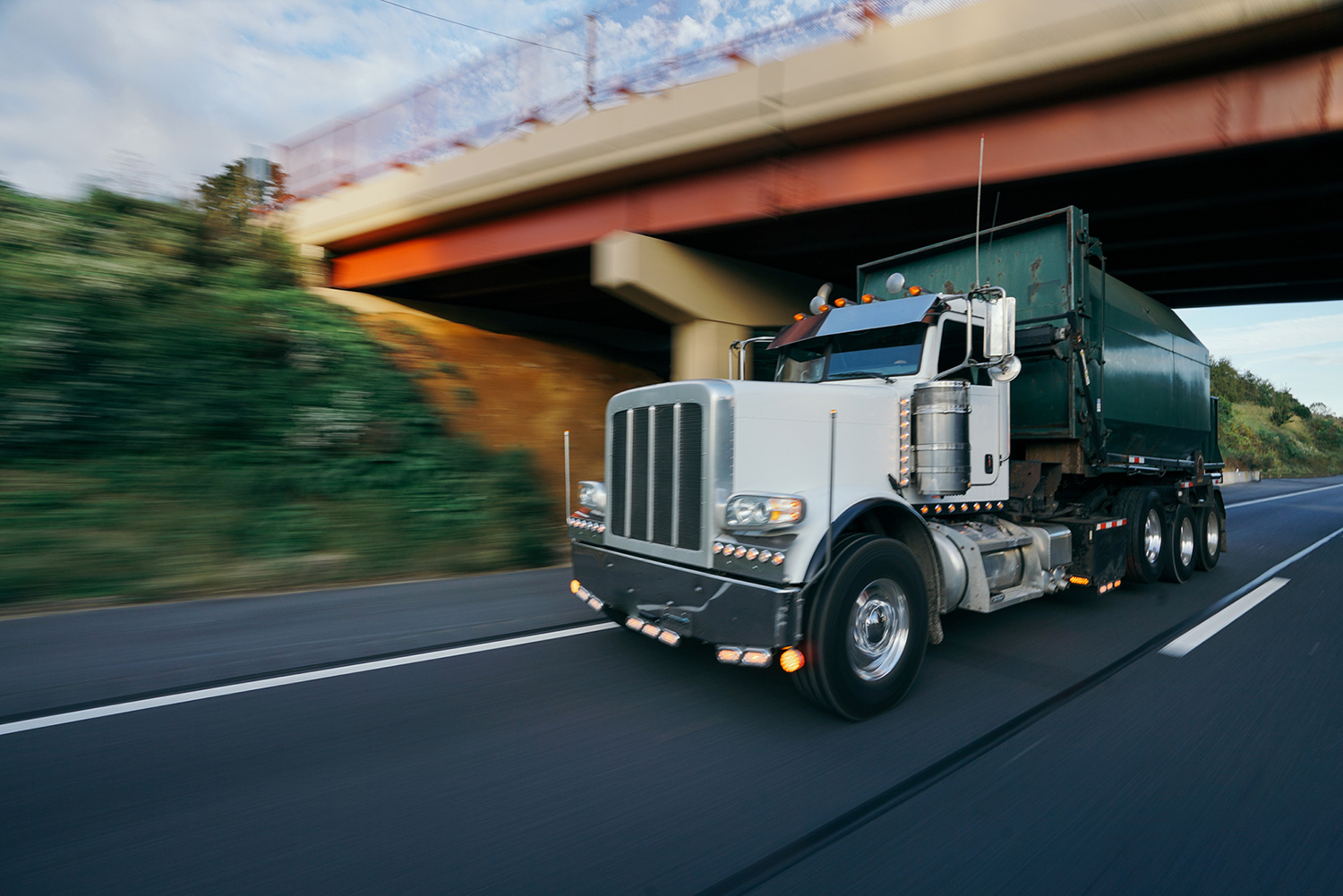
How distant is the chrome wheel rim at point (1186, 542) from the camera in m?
8.39

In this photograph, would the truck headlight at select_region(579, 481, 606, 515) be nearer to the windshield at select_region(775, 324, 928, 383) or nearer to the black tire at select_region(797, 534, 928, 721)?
the windshield at select_region(775, 324, 928, 383)

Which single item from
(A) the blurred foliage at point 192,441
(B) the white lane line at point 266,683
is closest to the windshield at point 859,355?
(B) the white lane line at point 266,683

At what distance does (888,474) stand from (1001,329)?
1211mm

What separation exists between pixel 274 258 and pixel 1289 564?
15.2 meters

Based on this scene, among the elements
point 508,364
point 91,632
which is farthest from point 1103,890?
point 508,364

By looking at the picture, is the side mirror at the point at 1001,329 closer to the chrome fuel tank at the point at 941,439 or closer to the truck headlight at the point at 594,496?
the chrome fuel tank at the point at 941,439

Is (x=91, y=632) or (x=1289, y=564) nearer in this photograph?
(x=91, y=632)

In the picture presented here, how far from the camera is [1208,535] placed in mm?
8969

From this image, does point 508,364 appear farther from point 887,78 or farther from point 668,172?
point 887,78

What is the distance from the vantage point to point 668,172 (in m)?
12.7

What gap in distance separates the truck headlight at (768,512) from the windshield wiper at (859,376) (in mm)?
1685

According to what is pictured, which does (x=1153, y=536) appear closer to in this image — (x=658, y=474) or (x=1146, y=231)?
(x=658, y=474)

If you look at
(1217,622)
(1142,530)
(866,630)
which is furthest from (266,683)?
(1142,530)

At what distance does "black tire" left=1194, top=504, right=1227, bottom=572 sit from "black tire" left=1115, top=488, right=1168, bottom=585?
121cm
